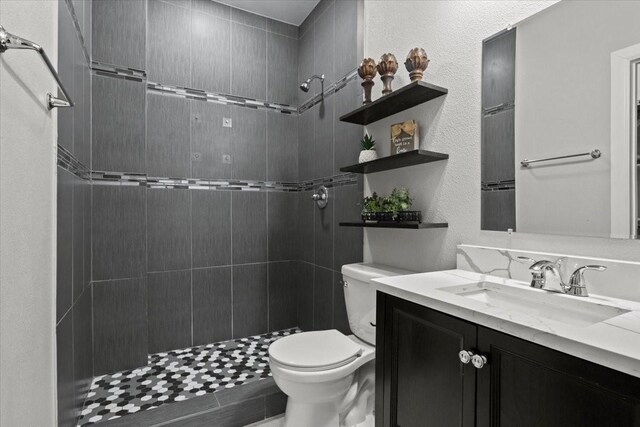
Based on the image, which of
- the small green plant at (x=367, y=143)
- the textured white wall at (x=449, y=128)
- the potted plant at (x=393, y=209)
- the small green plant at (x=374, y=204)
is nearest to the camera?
the textured white wall at (x=449, y=128)

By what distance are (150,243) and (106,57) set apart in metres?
1.22

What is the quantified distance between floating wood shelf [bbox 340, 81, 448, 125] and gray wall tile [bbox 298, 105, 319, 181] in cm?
68

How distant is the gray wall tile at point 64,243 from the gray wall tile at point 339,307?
145 cm

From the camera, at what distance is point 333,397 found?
1438mm

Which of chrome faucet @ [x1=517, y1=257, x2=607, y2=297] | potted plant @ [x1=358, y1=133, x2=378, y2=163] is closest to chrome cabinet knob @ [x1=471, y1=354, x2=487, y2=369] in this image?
chrome faucet @ [x1=517, y1=257, x2=607, y2=297]

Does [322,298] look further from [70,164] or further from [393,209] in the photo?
[70,164]

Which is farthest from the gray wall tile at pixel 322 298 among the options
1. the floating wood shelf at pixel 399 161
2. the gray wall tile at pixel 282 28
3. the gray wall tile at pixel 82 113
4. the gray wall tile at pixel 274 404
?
the gray wall tile at pixel 282 28

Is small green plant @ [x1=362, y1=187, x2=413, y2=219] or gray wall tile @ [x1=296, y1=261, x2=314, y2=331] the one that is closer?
small green plant @ [x1=362, y1=187, x2=413, y2=219]

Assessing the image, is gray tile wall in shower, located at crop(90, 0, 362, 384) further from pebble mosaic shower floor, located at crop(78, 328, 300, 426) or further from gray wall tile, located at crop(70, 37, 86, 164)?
gray wall tile, located at crop(70, 37, 86, 164)

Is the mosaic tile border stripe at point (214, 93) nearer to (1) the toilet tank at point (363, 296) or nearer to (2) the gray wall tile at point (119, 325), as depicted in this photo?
(1) the toilet tank at point (363, 296)

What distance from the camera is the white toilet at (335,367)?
138cm

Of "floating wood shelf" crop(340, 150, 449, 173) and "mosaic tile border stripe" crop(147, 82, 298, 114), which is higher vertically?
"mosaic tile border stripe" crop(147, 82, 298, 114)

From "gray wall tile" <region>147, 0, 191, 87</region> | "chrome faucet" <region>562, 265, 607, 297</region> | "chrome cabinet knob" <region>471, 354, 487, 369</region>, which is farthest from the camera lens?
"gray wall tile" <region>147, 0, 191, 87</region>

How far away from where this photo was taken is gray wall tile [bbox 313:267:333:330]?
2.27 m
